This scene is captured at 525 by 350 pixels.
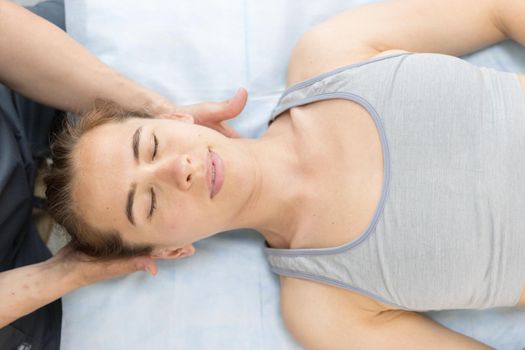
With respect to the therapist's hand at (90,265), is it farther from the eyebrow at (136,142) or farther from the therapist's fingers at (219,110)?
the therapist's fingers at (219,110)

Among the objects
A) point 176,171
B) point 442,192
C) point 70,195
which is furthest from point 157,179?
point 442,192

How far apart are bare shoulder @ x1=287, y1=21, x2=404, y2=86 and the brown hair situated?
0.39m

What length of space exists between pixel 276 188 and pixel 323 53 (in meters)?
0.34

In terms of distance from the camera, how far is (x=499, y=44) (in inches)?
51.9

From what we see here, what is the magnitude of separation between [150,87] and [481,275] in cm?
95

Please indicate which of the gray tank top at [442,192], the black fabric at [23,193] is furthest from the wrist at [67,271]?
the gray tank top at [442,192]

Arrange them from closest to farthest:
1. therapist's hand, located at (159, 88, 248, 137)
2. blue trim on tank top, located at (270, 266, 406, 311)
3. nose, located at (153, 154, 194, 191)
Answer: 1. nose, located at (153, 154, 194, 191)
2. blue trim on tank top, located at (270, 266, 406, 311)
3. therapist's hand, located at (159, 88, 248, 137)

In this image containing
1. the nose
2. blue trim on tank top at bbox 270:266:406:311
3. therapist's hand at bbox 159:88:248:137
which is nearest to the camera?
the nose

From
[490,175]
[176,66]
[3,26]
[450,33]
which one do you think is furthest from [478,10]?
[3,26]

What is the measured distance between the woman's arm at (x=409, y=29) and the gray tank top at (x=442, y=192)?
3.9 inches

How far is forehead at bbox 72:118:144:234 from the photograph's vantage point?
3.40 feet

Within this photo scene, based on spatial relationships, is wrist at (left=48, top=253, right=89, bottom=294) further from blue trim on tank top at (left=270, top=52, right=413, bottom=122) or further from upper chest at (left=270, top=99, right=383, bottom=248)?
blue trim on tank top at (left=270, top=52, right=413, bottom=122)

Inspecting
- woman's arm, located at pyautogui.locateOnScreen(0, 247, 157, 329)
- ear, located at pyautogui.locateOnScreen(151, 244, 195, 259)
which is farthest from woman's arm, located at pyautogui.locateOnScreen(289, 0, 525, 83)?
woman's arm, located at pyautogui.locateOnScreen(0, 247, 157, 329)

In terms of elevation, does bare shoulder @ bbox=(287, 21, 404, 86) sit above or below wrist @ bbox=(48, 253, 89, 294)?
above
